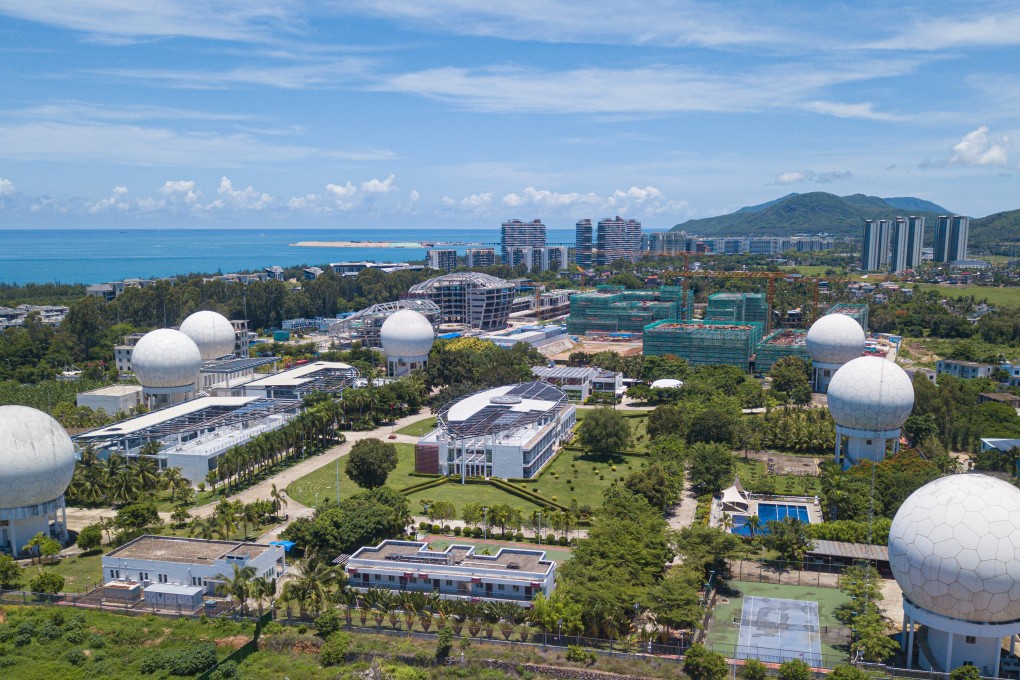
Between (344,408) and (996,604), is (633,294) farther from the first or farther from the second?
(996,604)

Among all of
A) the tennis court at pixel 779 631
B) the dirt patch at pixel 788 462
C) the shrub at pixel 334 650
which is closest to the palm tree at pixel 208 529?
the shrub at pixel 334 650

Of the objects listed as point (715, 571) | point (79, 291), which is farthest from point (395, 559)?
point (79, 291)

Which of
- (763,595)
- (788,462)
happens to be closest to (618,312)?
(788,462)

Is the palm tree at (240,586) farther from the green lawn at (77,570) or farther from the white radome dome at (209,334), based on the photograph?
the white radome dome at (209,334)

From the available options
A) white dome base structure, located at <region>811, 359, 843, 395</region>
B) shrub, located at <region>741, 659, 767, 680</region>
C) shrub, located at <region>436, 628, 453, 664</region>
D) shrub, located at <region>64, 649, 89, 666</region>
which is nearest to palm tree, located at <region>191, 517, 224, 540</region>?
shrub, located at <region>64, 649, 89, 666</region>

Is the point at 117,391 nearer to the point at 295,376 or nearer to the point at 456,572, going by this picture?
the point at 295,376

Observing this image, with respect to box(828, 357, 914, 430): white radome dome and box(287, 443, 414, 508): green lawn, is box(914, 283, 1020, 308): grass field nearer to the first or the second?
box(828, 357, 914, 430): white radome dome
